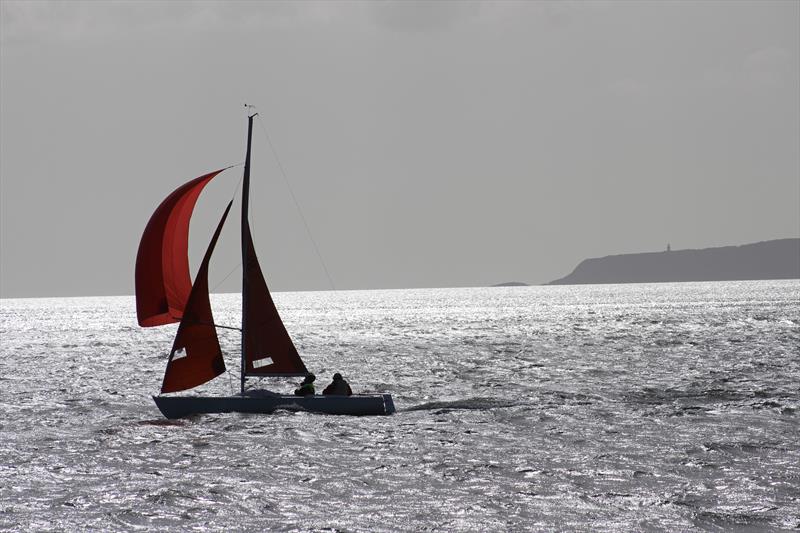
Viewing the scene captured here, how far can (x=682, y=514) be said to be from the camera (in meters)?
17.0

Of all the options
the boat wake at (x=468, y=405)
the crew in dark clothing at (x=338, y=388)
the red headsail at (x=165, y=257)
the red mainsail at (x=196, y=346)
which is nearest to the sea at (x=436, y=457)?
the boat wake at (x=468, y=405)

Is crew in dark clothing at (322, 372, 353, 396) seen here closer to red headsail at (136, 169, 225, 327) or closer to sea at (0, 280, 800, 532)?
→ sea at (0, 280, 800, 532)

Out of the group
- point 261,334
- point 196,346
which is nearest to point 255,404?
point 261,334

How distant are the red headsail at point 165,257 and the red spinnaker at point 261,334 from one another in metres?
2.44

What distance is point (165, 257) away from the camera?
27953 mm

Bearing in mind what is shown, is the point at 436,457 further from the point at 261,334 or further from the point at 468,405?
the point at 468,405

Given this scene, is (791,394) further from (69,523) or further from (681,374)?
(69,523)

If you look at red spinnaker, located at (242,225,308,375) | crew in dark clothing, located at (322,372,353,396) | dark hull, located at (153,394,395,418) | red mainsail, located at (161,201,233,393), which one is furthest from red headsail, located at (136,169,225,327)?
crew in dark clothing, located at (322,372,353,396)

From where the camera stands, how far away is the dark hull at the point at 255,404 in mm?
29625

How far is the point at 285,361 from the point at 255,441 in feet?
16.3

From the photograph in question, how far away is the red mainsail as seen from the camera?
94.7 ft

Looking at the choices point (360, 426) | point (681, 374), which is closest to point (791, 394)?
point (681, 374)

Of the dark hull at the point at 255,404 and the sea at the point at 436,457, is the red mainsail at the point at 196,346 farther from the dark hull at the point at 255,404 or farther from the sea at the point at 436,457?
the sea at the point at 436,457

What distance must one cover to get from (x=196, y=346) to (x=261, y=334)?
1975 mm
